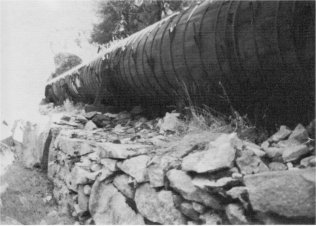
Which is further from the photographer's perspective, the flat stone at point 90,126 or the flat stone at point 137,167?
the flat stone at point 90,126

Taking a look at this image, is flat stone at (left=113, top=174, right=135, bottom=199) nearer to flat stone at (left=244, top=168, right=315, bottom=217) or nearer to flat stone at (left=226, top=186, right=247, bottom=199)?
flat stone at (left=226, top=186, right=247, bottom=199)

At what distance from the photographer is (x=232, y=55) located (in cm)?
338

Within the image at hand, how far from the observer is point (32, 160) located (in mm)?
6469

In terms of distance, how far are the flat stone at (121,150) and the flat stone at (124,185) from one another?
0.65 feet

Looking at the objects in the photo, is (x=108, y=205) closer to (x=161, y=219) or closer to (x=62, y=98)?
(x=161, y=219)

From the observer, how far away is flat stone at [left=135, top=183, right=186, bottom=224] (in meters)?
2.52

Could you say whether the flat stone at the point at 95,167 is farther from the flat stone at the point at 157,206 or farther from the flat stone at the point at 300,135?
the flat stone at the point at 300,135

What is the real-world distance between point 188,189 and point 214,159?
0.28 metres

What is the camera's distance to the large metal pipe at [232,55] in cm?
281

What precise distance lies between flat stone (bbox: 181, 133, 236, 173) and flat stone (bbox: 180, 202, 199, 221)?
0.25 m

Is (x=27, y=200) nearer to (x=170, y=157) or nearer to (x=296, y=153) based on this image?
(x=170, y=157)

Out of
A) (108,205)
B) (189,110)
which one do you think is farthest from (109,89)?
(108,205)

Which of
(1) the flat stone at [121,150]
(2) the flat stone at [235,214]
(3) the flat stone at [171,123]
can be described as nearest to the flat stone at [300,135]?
(2) the flat stone at [235,214]

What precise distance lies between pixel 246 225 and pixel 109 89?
15.8 ft
